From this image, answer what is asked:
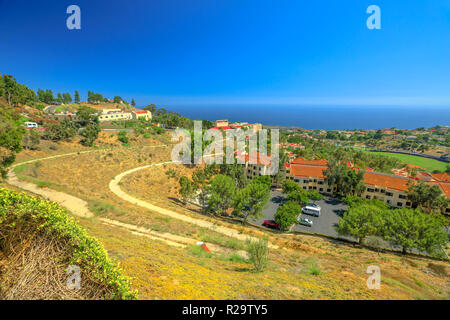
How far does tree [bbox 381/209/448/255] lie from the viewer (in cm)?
1677

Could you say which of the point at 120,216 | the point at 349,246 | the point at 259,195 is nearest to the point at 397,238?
the point at 349,246

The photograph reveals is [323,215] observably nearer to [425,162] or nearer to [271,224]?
[271,224]

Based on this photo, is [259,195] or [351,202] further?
[351,202]

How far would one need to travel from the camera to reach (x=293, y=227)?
990 inches

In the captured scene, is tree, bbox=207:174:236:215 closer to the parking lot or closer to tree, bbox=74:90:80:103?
the parking lot

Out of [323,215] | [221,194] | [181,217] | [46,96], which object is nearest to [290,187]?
[323,215]

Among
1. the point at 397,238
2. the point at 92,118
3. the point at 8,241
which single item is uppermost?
the point at 92,118

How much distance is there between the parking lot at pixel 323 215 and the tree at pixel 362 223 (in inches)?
182

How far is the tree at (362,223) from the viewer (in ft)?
60.5

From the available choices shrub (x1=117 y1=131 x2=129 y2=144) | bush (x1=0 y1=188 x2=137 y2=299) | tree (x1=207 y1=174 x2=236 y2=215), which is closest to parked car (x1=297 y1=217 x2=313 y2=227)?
tree (x1=207 y1=174 x2=236 y2=215)

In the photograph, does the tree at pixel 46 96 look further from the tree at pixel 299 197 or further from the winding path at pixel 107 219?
the tree at pixel 299 197

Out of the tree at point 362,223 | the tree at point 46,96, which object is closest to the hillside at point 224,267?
the tree at point 362,223

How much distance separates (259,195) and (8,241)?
2074 centimetres
